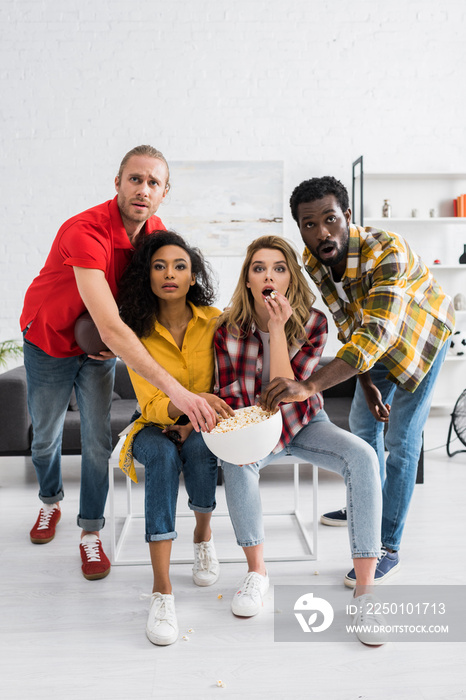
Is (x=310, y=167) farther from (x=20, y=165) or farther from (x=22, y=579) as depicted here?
(x=22, y=579)

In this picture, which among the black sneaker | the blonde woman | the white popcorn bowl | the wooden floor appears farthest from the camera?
the black sneaker

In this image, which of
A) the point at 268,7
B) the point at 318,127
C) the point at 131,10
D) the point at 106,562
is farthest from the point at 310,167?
the point at 106,562

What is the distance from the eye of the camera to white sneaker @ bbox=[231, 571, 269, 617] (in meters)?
1.62

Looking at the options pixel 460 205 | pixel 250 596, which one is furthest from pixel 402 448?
pixel 460 205

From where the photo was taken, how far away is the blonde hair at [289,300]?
5.88ft

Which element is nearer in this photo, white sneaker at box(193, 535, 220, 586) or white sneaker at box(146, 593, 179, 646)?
white sneaker at box(146, 593, 179, 646)

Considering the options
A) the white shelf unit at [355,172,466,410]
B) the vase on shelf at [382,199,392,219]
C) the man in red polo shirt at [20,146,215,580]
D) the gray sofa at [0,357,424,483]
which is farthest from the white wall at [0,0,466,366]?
the man in red polo shirt at [20,146,215,580]

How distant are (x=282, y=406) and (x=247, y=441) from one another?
295 millimetres

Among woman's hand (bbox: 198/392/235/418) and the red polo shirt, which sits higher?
the red polo shirt

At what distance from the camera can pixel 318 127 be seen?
4.55m

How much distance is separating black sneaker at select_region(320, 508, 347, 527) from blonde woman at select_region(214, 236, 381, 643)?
24.8 inches

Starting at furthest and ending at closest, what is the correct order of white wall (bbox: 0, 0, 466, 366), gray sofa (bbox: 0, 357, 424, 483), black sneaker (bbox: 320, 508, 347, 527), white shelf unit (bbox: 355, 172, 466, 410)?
white shelf unit (bbox: 355, 172, 466, 410), white wall (bbox: 0, 0, 466, 366), gray sofa (bbox: 0, 357, 424, 483), black sneaker (bbox: 320, 508, 347, 527)

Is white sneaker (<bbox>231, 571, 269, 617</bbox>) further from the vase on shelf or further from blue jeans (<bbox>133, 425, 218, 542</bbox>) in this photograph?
the vase on shelf

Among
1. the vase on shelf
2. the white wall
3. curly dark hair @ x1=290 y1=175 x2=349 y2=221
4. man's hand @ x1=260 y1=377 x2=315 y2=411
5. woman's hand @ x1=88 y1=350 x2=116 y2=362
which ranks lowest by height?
man's hand @ x1=260 y1=377 x2=315 y2=411
